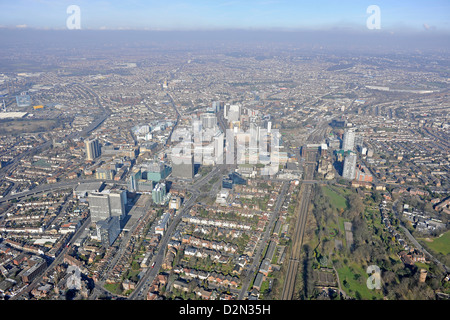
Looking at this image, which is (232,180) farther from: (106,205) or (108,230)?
(108,230)

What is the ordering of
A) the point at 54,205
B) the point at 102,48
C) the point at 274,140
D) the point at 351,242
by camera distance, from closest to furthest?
the point at 351,242 → the point at 54,205 → the point at 274,140 → the point at 102,48

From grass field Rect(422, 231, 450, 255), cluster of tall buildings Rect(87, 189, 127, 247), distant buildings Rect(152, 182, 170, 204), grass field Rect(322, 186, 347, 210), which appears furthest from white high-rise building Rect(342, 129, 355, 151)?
cluster of tall buildings Rect(87, 189, 127, 247)

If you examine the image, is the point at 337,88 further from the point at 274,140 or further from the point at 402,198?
the point at 402,198

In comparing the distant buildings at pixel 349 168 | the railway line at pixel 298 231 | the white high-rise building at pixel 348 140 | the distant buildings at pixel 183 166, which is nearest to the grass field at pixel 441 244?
the railway line at pixel 298 231

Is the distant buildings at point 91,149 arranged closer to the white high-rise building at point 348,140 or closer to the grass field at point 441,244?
the white high-rise building at point 348,140

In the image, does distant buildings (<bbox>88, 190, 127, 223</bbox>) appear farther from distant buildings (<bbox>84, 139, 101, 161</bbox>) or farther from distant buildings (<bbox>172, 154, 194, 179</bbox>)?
distant buildings (<bbox>84, 139, 101, 161</bbox>)

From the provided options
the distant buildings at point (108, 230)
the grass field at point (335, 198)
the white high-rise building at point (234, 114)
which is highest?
the white high-rise building at point (234, 114)
